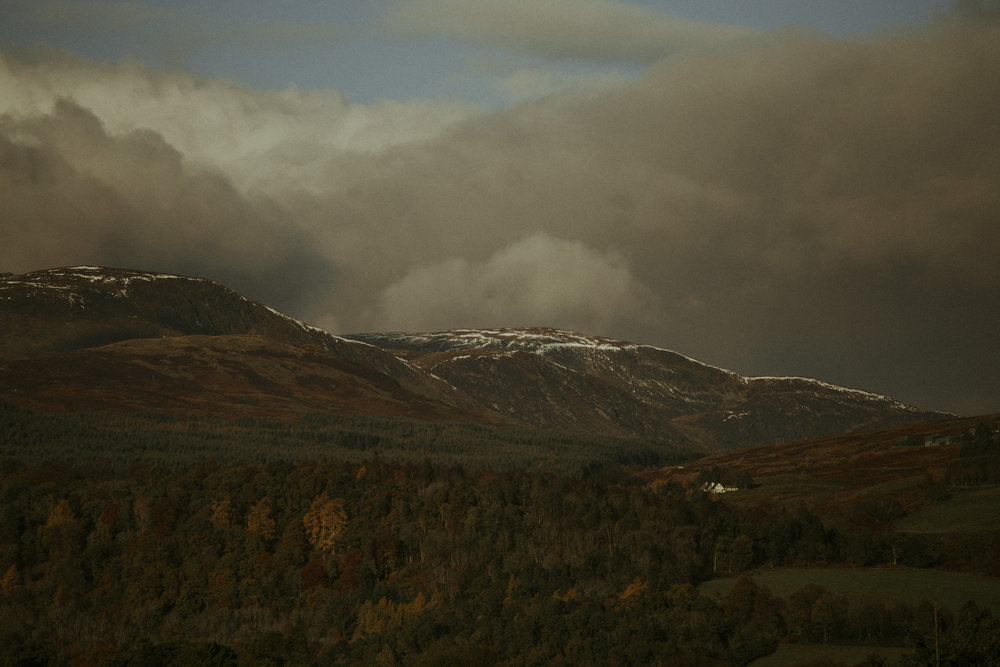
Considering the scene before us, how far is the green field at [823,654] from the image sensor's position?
504 feet

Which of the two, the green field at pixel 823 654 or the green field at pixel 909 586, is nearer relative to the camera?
the green field at pixel 823 654

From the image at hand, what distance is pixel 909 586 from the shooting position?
181125 mm

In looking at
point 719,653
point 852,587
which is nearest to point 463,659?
point 719,653

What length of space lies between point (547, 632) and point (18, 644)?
314 feet

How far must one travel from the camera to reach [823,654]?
15912 centimetres

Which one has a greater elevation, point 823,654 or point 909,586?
point 909,586

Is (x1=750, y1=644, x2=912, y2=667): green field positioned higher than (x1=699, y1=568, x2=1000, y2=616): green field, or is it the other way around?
(x1=699, y1=568, x2=1000, y2=616): green field

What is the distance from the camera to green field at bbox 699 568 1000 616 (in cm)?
16850

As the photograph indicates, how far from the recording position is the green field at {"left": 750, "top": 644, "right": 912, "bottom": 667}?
15362cm

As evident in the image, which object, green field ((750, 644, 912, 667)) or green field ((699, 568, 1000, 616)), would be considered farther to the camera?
green field ((699, 568, 1000, 616))

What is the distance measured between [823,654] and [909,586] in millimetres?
31413

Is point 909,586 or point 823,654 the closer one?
point 823,654

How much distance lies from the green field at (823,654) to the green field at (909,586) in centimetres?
1554

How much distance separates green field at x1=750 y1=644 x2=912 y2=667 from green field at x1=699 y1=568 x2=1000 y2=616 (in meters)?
15.5
